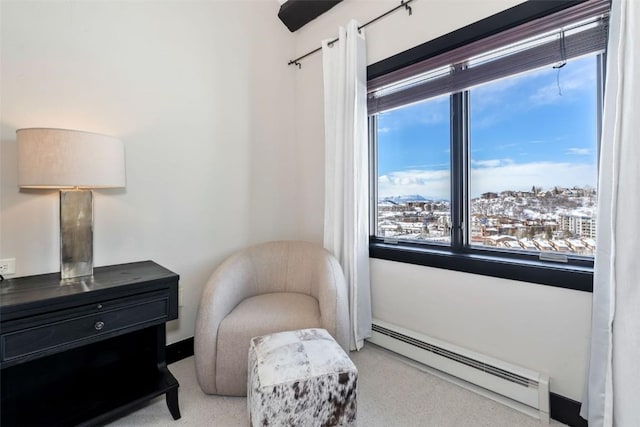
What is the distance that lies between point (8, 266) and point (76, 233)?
0.37 metres

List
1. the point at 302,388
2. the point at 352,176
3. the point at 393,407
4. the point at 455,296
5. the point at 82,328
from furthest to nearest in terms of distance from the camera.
A: the point at 352,176, the point at 455,296, the point at 393,407, the point at 82,328, the point at 302,388

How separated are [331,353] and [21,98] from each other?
1995mm

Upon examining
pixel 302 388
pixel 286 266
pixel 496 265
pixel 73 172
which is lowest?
pixel 302 388

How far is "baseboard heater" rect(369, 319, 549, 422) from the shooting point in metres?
1.43

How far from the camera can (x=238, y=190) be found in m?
2.31

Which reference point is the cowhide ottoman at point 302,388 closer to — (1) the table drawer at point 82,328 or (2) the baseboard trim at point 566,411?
(1) the table drawer at point 82,328

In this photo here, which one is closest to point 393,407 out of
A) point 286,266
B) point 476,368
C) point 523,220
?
point 476,368

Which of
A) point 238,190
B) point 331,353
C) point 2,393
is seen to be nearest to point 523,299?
point 331,353

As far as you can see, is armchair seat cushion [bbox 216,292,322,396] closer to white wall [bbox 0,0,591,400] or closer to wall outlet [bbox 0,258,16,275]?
white wall [bbox 0,0,591,400]

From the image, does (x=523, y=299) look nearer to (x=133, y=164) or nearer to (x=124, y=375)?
(x=124, y=375)

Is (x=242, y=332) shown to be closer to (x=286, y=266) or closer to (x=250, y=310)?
(x=250, y=310)

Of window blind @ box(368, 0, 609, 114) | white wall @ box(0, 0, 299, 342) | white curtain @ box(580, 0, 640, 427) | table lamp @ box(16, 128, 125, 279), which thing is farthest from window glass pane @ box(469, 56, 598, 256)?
table lamp @ box(16, 128, 125, 279)

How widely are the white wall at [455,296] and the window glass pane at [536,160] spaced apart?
0.30m

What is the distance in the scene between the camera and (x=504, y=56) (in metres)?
1.61
